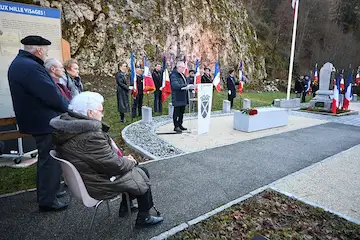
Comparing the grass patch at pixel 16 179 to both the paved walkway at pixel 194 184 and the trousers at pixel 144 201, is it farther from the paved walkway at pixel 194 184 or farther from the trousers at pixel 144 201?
the trousers at pixel 144 201

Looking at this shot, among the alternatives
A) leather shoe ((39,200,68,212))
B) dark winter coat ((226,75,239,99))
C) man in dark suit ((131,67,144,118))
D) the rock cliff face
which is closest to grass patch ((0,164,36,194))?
leather shoe ((39,200,68,212))

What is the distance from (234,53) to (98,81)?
15.5m

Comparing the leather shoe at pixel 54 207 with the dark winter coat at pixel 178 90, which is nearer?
the leather shoe at pixel 54 207

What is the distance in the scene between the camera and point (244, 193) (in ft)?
12.5

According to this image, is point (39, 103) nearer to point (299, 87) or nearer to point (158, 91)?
point (158, 91)

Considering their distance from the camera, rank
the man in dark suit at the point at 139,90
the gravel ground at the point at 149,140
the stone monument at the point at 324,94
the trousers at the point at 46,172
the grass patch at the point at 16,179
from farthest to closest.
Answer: the stone monument at the point at 324,94, the man in dark suit at the point at 139,90, the gravel ground at the point at 149,140, the grass patch at the point at 16,179, the trousers at the point at 46,172

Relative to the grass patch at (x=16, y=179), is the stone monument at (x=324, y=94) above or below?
above

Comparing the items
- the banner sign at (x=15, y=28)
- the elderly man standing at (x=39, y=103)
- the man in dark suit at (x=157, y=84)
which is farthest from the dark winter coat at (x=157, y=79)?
the elderly man standing at (x=39, y=103)

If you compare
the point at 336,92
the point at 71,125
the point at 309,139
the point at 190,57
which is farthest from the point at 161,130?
the point at 190,57

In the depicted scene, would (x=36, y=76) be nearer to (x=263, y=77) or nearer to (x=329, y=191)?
(x=329, y=191)

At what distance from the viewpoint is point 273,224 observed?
3.00m

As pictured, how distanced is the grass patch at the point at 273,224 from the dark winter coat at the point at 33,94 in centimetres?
207

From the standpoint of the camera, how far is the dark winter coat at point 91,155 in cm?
229

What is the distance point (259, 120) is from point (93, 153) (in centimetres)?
697
